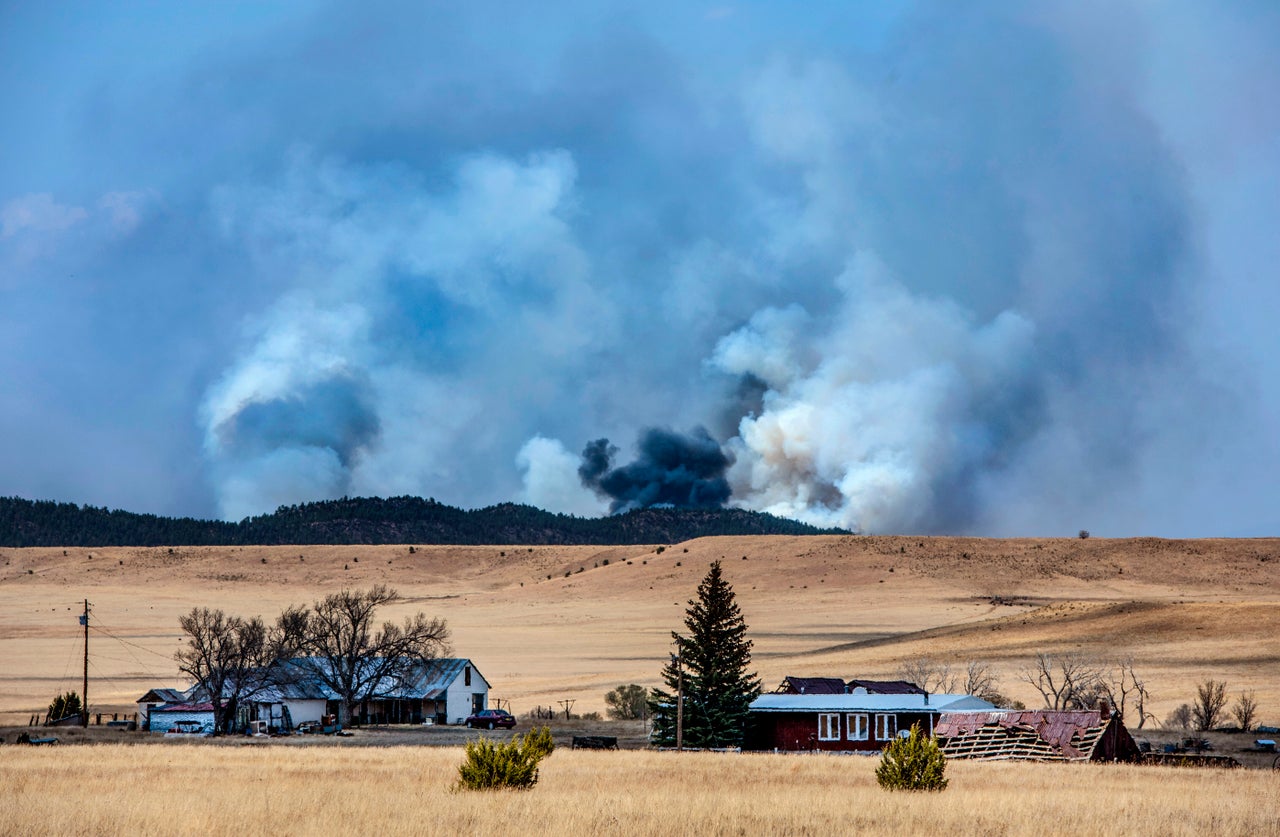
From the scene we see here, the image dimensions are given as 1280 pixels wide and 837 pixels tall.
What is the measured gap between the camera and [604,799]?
24.9 m

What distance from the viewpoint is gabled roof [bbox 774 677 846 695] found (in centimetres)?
6088

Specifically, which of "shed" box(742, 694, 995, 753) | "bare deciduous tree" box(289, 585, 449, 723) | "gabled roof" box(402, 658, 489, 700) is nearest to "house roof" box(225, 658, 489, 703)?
"gabled roof" box(402, 658, 489, 700)

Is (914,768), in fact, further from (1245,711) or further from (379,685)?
(379,685)

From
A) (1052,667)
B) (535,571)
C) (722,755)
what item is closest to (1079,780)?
(722,755)

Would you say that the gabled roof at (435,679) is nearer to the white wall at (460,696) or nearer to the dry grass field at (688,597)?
the white wall at (460,696)

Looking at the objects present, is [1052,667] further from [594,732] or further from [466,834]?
[466,834]

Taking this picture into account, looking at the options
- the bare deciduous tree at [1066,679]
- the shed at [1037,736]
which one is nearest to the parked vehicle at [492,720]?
the shed at [1037,736]

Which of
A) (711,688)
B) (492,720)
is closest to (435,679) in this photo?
(492,720)

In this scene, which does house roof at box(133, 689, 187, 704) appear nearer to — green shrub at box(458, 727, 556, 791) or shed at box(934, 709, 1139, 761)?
shed at box(934, 709, 1139, 761)

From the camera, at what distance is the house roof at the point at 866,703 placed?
170 feet

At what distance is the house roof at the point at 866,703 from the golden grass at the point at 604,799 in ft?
42.5

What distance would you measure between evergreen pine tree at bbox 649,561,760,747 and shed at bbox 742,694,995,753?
4.86ft

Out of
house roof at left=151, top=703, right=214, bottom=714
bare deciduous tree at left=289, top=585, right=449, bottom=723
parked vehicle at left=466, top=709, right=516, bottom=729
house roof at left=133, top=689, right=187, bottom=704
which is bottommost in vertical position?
parked vehicle at left=466, top=709, right=516, bottom=729

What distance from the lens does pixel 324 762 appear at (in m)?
37.1
